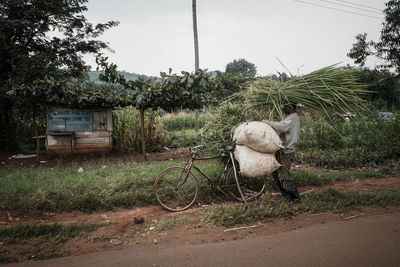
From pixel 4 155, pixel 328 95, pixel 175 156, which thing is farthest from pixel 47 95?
pixel 328 95

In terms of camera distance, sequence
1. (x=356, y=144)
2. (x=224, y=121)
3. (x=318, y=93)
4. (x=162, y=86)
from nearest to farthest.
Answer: (x=318, y=93) < (x=224, y=121) < (x=162, y=86) < (x=356, y=144)

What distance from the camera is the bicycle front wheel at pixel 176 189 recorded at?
4.70 meters

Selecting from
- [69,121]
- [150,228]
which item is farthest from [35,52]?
[150,228]

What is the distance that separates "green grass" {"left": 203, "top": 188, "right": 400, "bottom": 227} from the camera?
3.95 m

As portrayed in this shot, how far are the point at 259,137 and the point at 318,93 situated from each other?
1299 mm

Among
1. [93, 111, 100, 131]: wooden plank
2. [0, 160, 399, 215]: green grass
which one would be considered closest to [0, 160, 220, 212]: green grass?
[0, 160, 399, 215]: green grass

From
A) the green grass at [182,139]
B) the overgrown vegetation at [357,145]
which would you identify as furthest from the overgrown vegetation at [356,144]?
the green grass at [182,139]

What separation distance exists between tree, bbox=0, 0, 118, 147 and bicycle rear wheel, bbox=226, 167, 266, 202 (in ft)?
19.5

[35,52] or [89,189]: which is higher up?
[35,52]

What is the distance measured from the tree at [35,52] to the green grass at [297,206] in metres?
6.52

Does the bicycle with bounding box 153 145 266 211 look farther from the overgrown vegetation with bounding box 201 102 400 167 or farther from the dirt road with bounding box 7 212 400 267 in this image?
the overgrown vegetation with bounding box 201 102 400 167

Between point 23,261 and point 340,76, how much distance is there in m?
5.04

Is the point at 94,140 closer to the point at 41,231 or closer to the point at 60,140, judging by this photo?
the point at 60,140

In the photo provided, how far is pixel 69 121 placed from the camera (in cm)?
955
